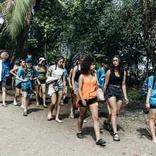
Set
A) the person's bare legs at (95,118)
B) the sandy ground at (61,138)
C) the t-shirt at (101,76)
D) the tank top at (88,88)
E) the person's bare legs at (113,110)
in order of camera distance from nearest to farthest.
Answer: the sandy ground at (61,138) → the person's bare legs at (95,118) → the tank top at (88,88) → the person's bare legs at (113,110) → the t-shirt at (101,76)

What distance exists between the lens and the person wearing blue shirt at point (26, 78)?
27.3 feet

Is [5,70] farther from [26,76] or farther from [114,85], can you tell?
[114,85]

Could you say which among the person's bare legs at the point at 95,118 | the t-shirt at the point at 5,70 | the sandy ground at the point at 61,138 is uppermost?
the t-shirt at the point at 5,70

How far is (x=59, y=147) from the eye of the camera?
5.71 m

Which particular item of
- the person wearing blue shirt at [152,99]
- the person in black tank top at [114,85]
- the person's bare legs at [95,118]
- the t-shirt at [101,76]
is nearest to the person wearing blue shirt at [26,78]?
the t-shirt at [101,76]

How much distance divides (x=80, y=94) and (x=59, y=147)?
115 cm

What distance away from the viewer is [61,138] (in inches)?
249

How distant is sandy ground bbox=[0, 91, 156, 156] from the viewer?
5.50m

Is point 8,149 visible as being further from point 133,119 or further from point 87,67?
point 133,119

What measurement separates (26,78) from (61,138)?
2.74 m

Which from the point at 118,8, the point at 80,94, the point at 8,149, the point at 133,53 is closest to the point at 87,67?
the point at 80,94

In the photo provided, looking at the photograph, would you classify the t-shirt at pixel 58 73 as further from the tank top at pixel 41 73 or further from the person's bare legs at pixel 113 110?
the tank top at pixel 41 73

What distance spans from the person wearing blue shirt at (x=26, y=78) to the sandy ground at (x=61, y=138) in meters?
0.51

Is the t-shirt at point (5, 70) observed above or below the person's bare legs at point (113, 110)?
above
